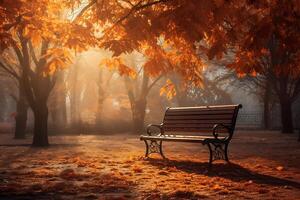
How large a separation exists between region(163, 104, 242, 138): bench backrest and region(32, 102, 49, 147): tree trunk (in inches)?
253

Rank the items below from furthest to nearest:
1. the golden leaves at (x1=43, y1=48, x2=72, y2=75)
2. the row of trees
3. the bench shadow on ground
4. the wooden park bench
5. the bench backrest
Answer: the golden leaves at (x1=43, y1=48, x2=72, y2=75)
the bench backrest
the wooden park bench
the row of trees
the bench shadow on ground

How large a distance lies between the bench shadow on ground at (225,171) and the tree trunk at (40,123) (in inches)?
263

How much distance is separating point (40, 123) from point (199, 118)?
25.9 ft

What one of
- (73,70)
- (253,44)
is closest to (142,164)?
(253,44)

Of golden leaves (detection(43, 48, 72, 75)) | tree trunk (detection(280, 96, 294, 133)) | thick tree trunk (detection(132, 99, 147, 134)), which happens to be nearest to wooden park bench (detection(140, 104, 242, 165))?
golden leaves (detection(43, 48, 72, 75))

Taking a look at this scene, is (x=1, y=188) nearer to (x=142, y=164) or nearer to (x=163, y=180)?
(x=163, y=180)

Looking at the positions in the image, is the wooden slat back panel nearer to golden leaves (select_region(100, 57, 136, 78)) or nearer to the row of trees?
the row of trees

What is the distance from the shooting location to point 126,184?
6.88 meters

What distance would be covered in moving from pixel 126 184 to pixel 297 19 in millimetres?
4111

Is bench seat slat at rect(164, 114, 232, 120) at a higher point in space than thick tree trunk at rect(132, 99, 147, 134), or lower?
lower

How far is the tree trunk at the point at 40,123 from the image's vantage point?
52.9ft

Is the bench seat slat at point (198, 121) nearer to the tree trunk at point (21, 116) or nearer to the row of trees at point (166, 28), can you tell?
the row of trees at point (166, 28)

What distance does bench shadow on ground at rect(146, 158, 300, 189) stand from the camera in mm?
7199

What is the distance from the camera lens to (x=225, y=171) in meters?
8.42
